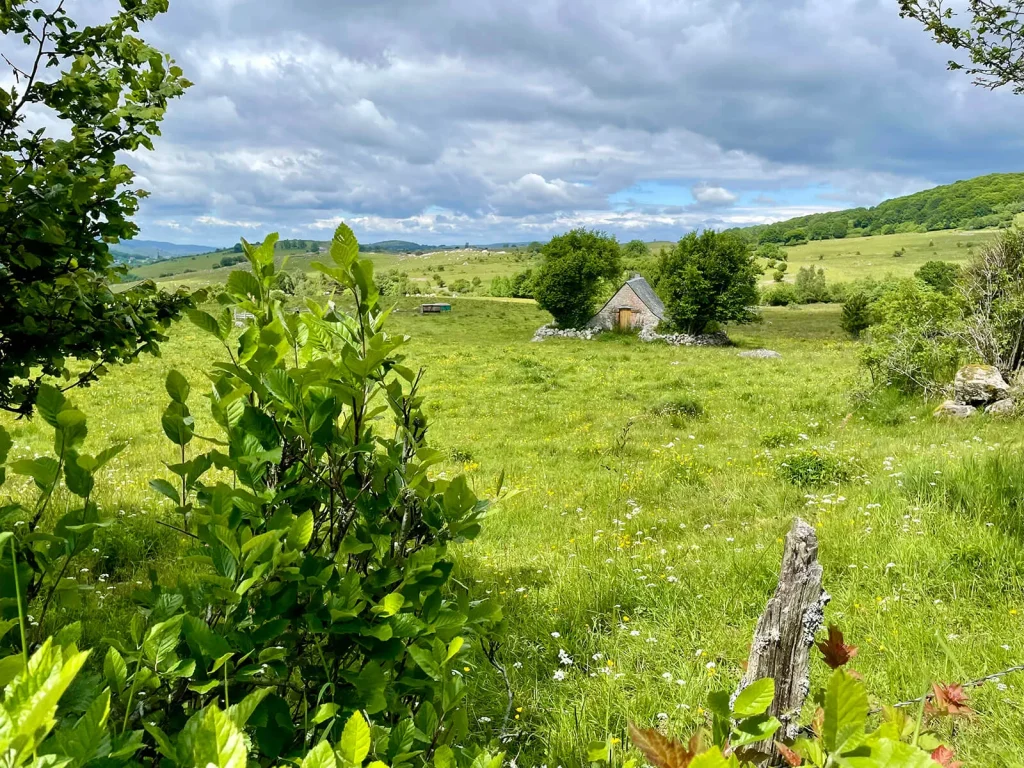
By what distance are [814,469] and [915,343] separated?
28.2 feet

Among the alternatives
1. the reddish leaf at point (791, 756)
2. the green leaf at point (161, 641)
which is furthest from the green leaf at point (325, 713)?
the reddish leaf at point (791, 756)

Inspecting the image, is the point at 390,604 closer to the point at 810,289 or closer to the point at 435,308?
the point at 435,308

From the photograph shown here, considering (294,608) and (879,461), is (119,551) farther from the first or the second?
(879,461)

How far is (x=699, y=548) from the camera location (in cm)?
621

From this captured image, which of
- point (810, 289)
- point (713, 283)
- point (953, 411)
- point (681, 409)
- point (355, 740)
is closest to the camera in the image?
point (355, 740)

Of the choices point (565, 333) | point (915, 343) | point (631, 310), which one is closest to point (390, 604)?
point (915, 343)

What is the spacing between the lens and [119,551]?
6.43 metres

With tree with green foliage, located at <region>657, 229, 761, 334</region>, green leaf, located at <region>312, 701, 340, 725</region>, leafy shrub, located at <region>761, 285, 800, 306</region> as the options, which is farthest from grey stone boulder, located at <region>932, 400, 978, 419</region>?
leafy shrub, located at <region>761, 285, 800, 306</region>

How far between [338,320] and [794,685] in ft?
6.69

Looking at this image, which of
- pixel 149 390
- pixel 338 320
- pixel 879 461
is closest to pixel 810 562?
pixel 338 320

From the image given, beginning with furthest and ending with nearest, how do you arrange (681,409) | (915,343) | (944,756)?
(681,409) < (915,343) < (944,756)

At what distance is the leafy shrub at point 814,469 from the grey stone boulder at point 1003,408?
17.5 ft

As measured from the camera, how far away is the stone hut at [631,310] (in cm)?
4911

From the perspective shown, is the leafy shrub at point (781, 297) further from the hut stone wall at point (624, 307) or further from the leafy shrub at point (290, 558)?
the leafy shrub at point (290, 558)
